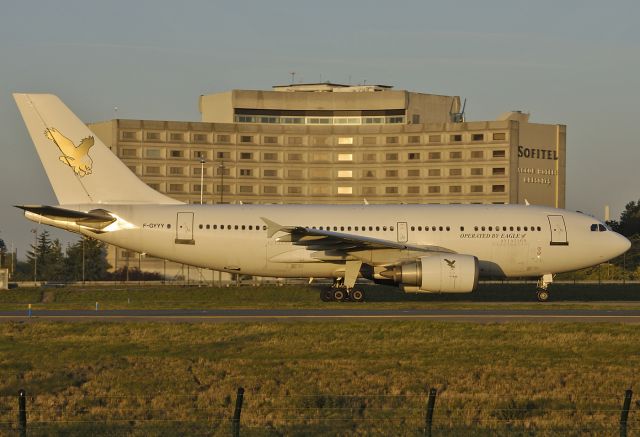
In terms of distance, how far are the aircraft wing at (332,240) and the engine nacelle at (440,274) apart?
1.72 metres

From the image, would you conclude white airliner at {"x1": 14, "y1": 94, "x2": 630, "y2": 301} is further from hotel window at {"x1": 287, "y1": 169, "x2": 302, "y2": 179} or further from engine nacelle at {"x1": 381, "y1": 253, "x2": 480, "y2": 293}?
hotel window at {"x1": 287, "y1": 169, "x2": 302, "y2": 179}

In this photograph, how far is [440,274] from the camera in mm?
39781

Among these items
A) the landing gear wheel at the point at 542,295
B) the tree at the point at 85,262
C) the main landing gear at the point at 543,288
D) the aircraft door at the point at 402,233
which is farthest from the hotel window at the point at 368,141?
the aircraft door at the point at 402,233

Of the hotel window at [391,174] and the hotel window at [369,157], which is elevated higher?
the hotel window at [369,157]

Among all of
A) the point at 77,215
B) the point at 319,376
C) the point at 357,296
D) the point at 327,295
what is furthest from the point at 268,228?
the point at 319,376

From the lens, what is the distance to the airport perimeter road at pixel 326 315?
33375 mm

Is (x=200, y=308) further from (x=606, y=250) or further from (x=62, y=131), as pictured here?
(x=606, y=250)

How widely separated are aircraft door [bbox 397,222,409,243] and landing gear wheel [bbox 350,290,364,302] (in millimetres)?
2799

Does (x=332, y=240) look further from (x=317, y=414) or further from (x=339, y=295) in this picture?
(x=317, y=414)

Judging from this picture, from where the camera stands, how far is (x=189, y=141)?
137500mm

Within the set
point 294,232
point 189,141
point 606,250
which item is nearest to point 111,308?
point 294,232

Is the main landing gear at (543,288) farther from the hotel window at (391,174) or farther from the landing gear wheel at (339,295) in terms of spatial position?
the hotel window at (391,174)

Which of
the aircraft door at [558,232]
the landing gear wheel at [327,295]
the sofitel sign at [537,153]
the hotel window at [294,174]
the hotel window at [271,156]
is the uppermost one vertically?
the sofitel sign at [537,153]

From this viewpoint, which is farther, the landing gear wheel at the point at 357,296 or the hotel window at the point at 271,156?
the hotel window at the point at 271,156
